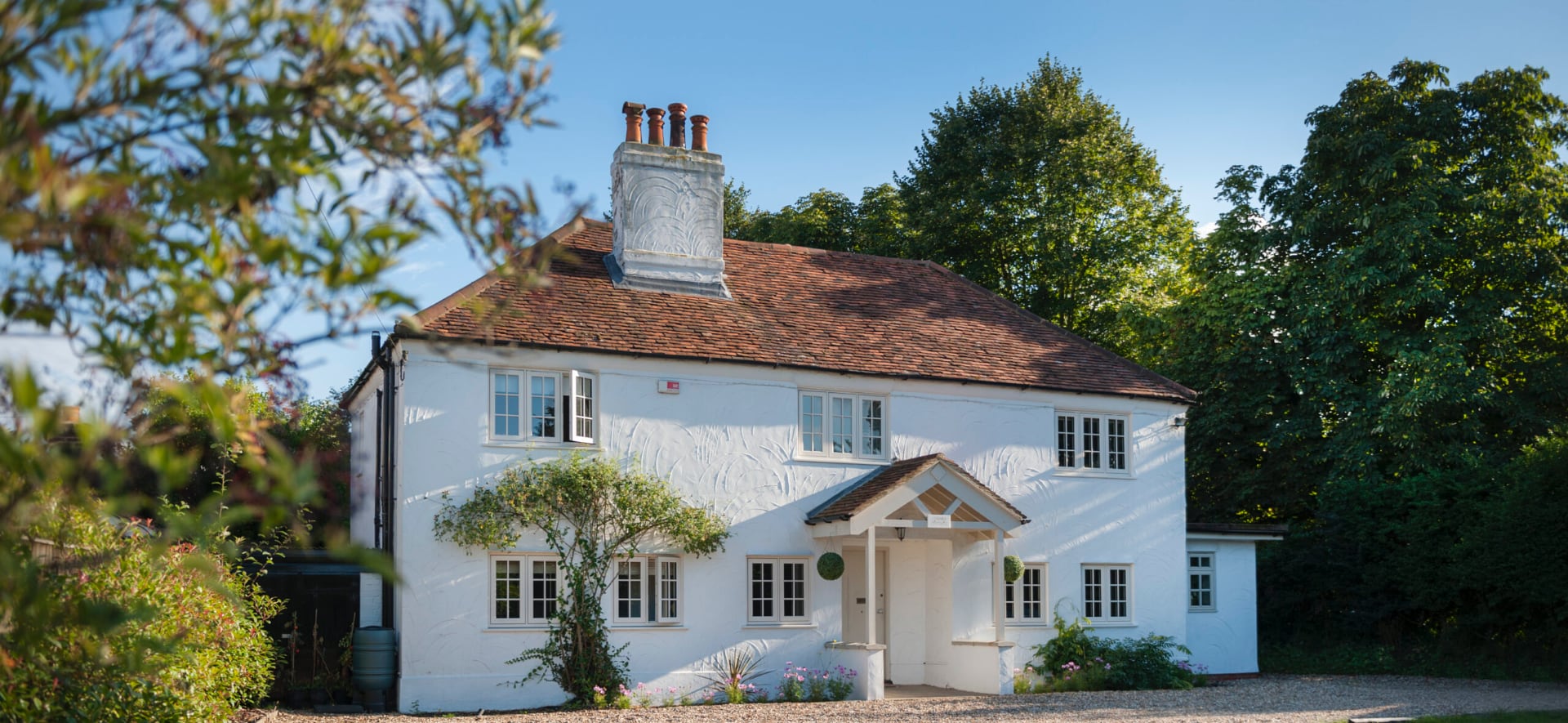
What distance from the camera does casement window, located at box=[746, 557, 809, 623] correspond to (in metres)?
18.7

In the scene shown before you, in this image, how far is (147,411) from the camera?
460 centimetres

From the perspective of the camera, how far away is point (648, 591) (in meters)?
17.9

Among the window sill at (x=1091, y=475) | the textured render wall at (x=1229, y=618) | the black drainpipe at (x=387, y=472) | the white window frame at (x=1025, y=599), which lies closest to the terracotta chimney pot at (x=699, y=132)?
the black drainpipe at (x=387, y=472)

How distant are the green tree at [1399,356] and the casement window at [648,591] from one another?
13.6m

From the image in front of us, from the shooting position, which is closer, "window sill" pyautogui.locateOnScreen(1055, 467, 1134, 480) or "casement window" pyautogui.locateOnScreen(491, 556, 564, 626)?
"casement window" pyautogui.locateOnScreen(491, 556, 564, 626)

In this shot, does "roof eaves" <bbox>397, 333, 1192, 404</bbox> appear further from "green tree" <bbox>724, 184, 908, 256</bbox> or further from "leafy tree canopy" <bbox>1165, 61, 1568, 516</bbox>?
"green tree" <bbox>724, 184, 908, 256</bbox>

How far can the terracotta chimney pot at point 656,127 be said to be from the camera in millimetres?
20328

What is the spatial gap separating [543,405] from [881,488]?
5.11 meters

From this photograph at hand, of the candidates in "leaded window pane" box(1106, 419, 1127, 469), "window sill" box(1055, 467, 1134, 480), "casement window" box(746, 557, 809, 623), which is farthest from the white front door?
"leaded window pane" box(1106, 419, 1127, 469)

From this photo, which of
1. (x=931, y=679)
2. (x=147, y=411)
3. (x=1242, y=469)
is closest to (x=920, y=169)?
(x=1242, y=469)

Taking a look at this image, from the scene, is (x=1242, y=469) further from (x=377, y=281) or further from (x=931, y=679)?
(x=377, y=281)

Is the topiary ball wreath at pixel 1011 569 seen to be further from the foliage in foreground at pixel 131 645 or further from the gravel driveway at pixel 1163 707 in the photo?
the foliage in foreground at pixel 131 645

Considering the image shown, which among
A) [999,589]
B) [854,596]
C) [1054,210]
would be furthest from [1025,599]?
[1054,210]

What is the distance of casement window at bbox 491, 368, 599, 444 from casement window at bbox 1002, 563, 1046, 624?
7640 mm
